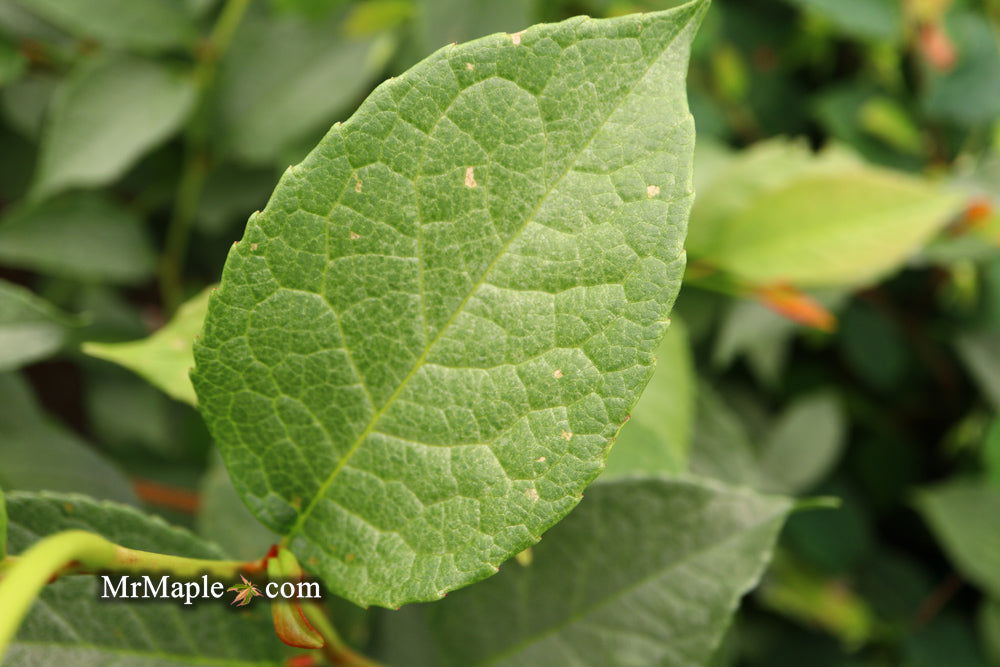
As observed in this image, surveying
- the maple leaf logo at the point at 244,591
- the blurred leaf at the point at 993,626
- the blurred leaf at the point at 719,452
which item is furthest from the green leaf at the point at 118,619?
the blurred leaf at the point at 993,626

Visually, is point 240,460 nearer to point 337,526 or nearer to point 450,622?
point 337,526

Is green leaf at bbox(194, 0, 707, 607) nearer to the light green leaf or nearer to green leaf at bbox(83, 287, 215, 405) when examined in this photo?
green leaf at bbox(83, 287, 215, 405)

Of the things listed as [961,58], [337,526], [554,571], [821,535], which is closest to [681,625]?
[554,571]

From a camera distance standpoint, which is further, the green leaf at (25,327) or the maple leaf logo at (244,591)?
the green leaf at (25,327)

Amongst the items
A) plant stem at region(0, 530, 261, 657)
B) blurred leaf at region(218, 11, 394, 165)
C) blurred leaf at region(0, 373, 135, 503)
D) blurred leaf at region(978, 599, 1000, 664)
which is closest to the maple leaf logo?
plant stem at region(0, 530, 261, 657)

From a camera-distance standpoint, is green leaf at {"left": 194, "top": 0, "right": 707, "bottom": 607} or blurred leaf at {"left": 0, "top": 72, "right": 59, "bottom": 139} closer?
green leaf at {"left": 194, "top": 0, "right": 707, "bottom": 607}

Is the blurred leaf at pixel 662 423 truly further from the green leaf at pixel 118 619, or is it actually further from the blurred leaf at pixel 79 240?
the blurred leaf at pixel 79 240
